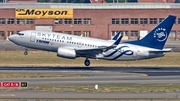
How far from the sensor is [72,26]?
5202 inches

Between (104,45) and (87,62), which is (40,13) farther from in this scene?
(104,45)

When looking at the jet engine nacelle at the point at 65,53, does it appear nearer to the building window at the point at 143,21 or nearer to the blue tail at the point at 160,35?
the blue tail at the point at 160,35

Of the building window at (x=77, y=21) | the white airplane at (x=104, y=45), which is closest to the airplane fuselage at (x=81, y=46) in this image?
the white airplane at (x=104, y=45)

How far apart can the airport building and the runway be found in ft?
206

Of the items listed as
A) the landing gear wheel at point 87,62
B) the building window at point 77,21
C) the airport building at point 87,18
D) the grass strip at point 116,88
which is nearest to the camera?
the grass strip at point 116,88

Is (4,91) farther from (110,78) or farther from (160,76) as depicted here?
(160,76)

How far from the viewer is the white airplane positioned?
72750mm

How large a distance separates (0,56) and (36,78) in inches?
1216

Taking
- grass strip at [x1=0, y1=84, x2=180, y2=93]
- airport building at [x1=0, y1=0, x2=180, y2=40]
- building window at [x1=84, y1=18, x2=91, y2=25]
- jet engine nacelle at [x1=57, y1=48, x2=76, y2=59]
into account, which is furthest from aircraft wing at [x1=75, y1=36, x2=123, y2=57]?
building window at [x1=84, y1=18, x2=91, y2=25]

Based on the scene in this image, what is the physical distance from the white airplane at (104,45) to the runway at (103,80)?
3503 mm

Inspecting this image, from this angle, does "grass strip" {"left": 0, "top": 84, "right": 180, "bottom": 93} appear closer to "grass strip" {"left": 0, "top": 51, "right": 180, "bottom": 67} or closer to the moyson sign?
"grass strip" {"left": 0, "top": 51, "right": 180, "bottom": 67}

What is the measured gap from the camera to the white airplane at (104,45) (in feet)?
239

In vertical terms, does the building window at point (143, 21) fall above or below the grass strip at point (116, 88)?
above

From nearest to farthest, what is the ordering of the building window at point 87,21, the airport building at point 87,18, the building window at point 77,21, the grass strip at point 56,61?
the grass strip at point 56,61 → the airport building at point 87,18 → the building window at point 77,21 → the building window at point 87,21
